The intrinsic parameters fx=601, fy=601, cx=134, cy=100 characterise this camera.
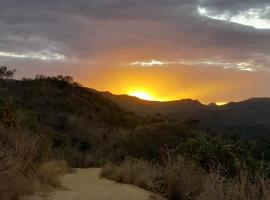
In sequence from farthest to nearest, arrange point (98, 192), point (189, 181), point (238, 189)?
point (98, 192) < point (189, 181) < point (238, 189)

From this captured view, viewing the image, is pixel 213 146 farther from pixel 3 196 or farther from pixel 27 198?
pixel 3 196

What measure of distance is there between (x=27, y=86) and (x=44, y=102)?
8.85m

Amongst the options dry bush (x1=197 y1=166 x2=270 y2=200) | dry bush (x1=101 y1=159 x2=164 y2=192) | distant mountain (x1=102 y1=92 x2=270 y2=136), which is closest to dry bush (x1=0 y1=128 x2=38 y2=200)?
dry bush (x1=101 y1=159 x2=164 y2=192)

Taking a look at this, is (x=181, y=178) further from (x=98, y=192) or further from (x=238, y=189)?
(x=238, y=189)

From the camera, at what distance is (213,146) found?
65.2 feet

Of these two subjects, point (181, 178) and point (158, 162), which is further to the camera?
point (158, 162)

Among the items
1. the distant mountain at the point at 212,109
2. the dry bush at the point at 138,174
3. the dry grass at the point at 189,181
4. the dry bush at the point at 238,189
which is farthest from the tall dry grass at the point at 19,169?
the distant mountain at the point at 212,109

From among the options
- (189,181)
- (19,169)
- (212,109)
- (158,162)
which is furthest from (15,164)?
(212,109)

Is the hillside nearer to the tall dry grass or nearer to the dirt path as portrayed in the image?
the dirt path

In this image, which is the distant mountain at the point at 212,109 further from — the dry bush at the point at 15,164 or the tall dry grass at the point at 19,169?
the dry bush at the point at 15,164

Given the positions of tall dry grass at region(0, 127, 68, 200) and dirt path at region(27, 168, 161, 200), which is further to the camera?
dirt path at region(27, 168, 161, 200)

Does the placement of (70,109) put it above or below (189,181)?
above

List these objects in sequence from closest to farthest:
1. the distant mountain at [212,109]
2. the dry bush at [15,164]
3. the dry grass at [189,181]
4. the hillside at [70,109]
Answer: the dry grass at [189,181]
the dry bush at [15,164]
the hillside at [70,109]
the distant mountain at [212,109]

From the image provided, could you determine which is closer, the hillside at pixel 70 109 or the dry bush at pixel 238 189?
the dry bush at pixel 238 189
